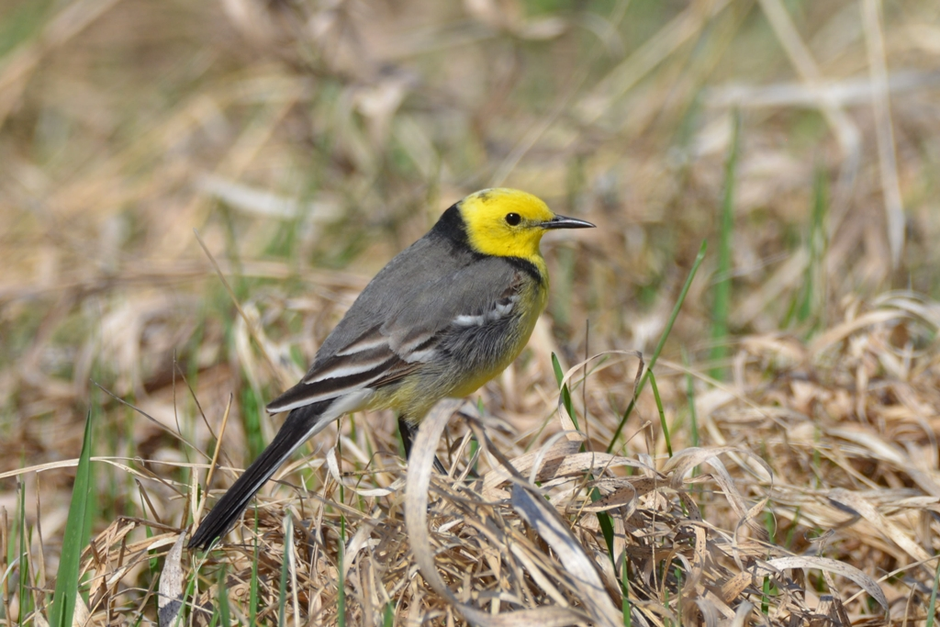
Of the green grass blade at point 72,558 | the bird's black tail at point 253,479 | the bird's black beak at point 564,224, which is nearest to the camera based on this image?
the green grass blade at point 72,558

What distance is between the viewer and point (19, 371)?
16.4 feet

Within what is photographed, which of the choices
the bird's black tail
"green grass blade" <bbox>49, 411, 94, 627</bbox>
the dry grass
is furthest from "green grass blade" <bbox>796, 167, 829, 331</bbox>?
"green grass blade" <bbox>49, 411, 94, 627</bbox>

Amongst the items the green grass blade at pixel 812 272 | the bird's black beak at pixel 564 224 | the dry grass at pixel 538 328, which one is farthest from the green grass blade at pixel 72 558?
the green grass blade at pixel 812 272

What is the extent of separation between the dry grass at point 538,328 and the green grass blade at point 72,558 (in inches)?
8.5

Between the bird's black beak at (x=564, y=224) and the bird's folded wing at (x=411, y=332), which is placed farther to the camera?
the bird's black beak at (x=564, y=224)

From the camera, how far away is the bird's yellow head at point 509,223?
4.05 m

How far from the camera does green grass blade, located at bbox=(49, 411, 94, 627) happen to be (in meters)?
2.42

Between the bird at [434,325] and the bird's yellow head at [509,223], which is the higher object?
the bird's yellow head at [509,223]

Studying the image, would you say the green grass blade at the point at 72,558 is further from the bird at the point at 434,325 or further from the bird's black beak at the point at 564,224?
the bird's black beak at the point at 564,224

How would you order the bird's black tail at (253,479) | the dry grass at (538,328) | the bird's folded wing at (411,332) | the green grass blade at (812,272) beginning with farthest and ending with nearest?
the green grass blade at (812,272), the bird's folded wing at (411,332), the bird's black tail at (253,479), the dry grass at (538,328)

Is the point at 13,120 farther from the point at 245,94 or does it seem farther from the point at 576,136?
the point at 576,136

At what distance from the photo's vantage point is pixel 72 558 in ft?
8.09

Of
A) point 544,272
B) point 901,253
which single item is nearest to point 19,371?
point 544,272

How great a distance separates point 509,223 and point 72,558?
7.27ft
